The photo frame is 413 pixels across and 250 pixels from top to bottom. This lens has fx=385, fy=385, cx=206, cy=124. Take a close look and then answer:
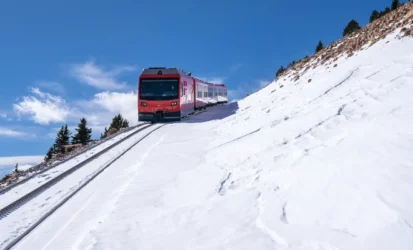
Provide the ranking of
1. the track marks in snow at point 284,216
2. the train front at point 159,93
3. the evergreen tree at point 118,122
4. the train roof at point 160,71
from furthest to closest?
the evergreen tree at point 118,122 → the train roof at point 160,71 → the train front at point 159,93 → the track marks in snow at point 284,216

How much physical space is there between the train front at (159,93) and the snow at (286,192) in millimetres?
13559

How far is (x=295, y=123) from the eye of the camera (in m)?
9.05

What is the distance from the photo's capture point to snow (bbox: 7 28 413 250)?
464 cm

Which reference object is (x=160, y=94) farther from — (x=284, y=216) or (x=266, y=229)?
(x=266, y=229)

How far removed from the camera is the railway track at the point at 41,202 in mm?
6074

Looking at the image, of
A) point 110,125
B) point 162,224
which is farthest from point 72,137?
point 162,224

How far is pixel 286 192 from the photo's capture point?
5.77 metres

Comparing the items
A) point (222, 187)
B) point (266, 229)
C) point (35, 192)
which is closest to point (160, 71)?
point (35, 192)

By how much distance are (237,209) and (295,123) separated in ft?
12.6

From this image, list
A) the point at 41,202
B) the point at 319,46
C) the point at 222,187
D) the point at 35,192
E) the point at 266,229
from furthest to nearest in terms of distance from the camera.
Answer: the point at 319,46 → the point at 35,192 → the point at 41,202 → the point at 222,187 → the point at 266,229

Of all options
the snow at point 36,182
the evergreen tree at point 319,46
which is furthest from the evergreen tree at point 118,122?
the snow at point 36,182

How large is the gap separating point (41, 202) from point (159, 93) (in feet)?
51.9

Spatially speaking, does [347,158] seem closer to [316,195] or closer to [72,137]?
[316,195]

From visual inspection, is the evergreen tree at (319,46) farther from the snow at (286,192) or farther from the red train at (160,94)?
the snow at (286,192)
